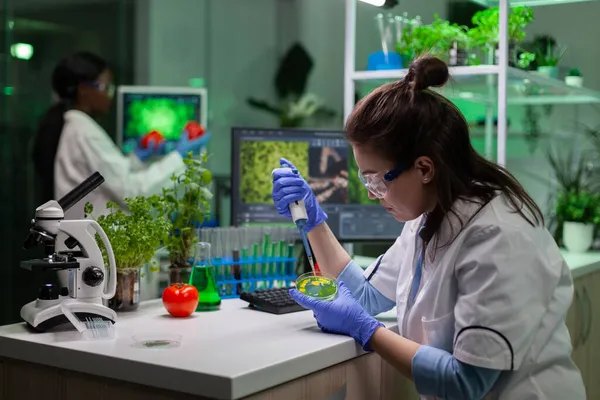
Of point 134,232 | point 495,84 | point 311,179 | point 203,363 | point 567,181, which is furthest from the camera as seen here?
point 567,181

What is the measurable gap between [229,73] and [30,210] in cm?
191

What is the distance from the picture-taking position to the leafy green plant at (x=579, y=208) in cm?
355

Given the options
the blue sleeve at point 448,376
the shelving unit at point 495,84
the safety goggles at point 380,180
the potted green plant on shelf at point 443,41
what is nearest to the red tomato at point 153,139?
the shelving unit at point 495,84

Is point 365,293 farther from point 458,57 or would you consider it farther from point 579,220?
point 579,220

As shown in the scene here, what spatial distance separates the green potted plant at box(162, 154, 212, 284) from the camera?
1.99 m

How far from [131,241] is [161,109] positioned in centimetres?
188

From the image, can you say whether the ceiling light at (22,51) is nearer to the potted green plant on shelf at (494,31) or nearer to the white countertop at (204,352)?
the potted green plant on shelf at (494,31)

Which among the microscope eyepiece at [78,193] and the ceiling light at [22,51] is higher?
the ceiling light at [22,51]

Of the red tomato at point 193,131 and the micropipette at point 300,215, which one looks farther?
the red tomato at point 193,131

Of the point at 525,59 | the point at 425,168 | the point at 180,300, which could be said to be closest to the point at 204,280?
the point at 180,300

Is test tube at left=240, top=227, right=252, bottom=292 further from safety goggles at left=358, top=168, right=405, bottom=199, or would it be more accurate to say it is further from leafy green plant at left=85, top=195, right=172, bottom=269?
safety goggles at left=358, top=168, right=405, bottom=199

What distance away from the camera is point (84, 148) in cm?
314

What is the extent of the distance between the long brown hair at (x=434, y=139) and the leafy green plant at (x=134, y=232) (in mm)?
579

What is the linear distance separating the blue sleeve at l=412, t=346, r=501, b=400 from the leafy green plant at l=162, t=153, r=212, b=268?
30.1 inches
